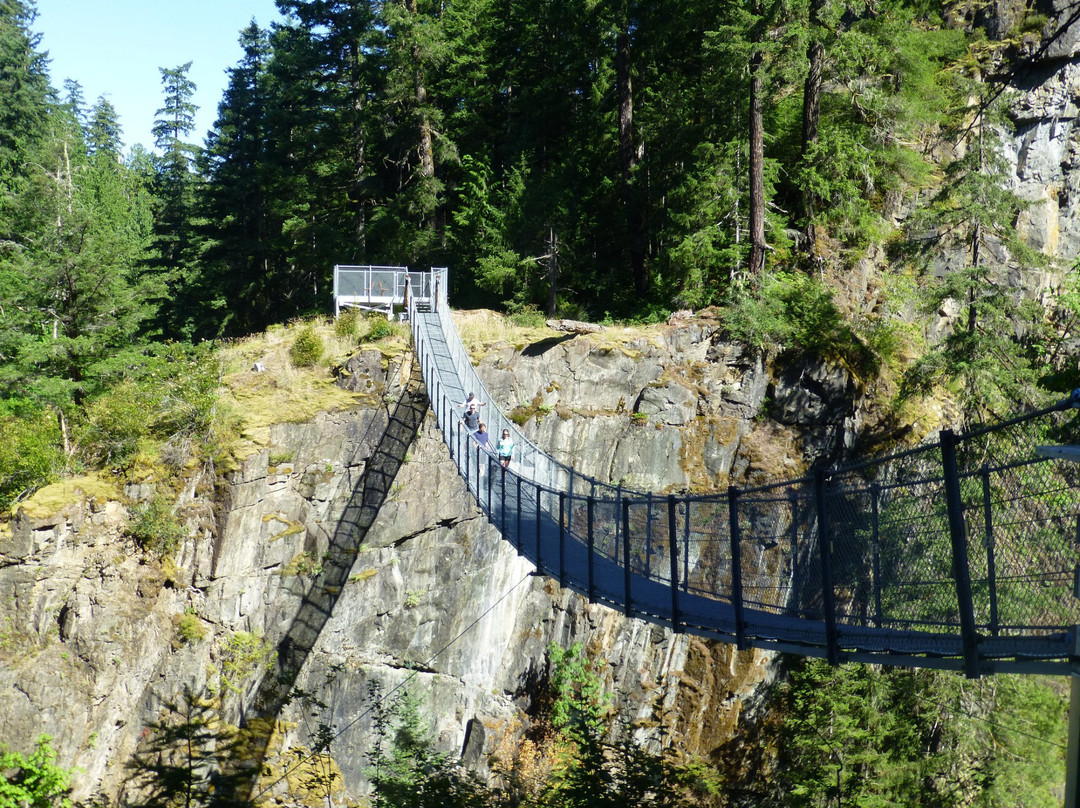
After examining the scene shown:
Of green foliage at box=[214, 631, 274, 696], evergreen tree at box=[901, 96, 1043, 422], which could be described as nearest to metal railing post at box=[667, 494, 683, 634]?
evergreen tree at box=[901, 96, 1043, 422]

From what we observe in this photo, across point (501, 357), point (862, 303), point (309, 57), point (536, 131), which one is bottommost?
point (501, 357)

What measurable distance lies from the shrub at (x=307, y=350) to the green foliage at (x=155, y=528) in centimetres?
341

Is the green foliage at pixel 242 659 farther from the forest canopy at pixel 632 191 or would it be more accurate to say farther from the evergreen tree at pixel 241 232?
the evergreen tree at pixel 241 232

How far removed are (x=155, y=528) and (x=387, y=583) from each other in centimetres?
348

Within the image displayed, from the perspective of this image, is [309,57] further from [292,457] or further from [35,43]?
[35,43]

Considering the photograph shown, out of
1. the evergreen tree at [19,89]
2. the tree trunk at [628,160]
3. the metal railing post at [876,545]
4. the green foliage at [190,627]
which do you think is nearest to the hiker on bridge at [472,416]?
the green foliage at [190,627]

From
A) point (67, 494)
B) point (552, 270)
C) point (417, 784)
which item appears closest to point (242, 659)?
point (67, 494)

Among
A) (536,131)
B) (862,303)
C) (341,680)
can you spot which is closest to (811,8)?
(862,303)

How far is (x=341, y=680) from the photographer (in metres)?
13.7

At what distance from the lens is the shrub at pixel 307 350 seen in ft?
50.5

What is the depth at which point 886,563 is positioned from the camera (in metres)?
4.83

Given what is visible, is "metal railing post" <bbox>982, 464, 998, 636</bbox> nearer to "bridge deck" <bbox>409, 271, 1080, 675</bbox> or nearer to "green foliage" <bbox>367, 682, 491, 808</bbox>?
"bridge deck" <bbox>409, 271, 1080, 675</bbox>

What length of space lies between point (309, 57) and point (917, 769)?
793 inches

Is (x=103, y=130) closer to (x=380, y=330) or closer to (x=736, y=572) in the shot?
(x=380, y=330)
